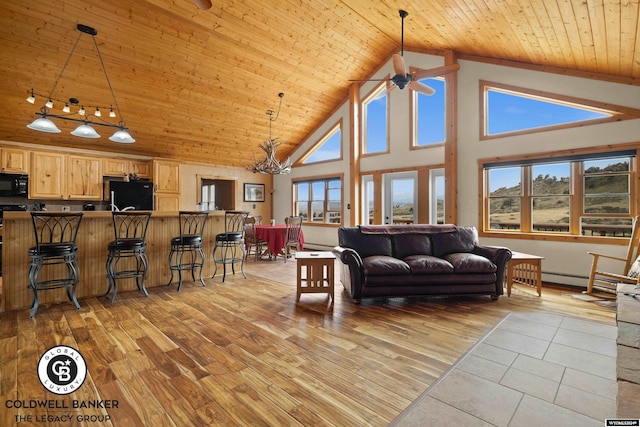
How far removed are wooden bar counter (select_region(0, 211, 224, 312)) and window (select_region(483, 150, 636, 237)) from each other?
5021 millimetres

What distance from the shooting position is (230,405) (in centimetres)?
→ 178

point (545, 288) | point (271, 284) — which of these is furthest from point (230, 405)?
point (545, 288)

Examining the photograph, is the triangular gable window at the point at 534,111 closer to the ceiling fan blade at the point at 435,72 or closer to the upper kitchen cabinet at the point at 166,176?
the ceiling fan blade at the point at 435,72

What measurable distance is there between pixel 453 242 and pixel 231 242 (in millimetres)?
3505

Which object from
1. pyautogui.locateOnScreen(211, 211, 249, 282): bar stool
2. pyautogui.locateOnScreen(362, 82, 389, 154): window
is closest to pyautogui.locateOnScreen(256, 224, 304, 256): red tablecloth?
pyautogui.locateOnScreen(211, 211, 249, 282): bar stool

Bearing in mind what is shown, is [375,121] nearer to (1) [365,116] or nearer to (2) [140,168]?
(1) [365,116]

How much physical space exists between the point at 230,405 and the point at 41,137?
23.1ft

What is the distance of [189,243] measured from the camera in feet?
14.1

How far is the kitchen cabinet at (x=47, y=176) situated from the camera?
577 cm

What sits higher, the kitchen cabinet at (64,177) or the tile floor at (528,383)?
the kitchen cabinet at (64,177)

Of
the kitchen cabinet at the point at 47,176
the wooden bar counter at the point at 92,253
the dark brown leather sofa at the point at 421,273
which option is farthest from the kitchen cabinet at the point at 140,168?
the dark brown leather sofa at the point at 421,273

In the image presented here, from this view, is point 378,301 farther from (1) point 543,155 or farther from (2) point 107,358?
(1) point 543,155

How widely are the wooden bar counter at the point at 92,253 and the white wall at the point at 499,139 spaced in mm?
4322

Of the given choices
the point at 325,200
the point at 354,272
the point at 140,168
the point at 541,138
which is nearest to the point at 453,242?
the point at 354,272
